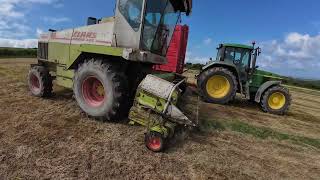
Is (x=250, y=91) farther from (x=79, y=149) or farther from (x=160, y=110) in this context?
(x=79, y=149)

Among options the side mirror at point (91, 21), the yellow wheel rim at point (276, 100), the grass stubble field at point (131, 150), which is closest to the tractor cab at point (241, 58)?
the yellow wheel rim at point (276, 100)

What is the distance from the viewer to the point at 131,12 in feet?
21.4

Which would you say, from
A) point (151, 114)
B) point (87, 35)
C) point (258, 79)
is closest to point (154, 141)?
point (151, 114)

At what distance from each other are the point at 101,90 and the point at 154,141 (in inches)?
88.9

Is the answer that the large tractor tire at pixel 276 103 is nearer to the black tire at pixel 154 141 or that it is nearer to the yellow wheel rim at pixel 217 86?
the yellow wheel rim at pixel 217 86

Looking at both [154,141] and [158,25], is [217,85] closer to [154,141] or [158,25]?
[158,25]

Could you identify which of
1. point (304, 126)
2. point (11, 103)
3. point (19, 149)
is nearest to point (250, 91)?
point (304, 126)

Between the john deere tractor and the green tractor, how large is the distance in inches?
139

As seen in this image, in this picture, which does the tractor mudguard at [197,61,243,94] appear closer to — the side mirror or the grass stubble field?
the grass stubble field

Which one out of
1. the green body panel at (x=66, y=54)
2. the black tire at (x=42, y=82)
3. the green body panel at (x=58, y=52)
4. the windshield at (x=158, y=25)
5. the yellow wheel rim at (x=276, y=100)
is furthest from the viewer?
the yellow wheel rim at (x=276, y=100)

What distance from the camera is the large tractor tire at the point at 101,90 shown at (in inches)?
244

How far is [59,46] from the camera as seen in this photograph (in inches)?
335

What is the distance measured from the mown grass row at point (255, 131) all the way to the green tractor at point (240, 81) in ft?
10.7

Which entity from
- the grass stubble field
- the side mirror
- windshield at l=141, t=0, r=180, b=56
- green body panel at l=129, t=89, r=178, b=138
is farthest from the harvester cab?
the grass stubble field
